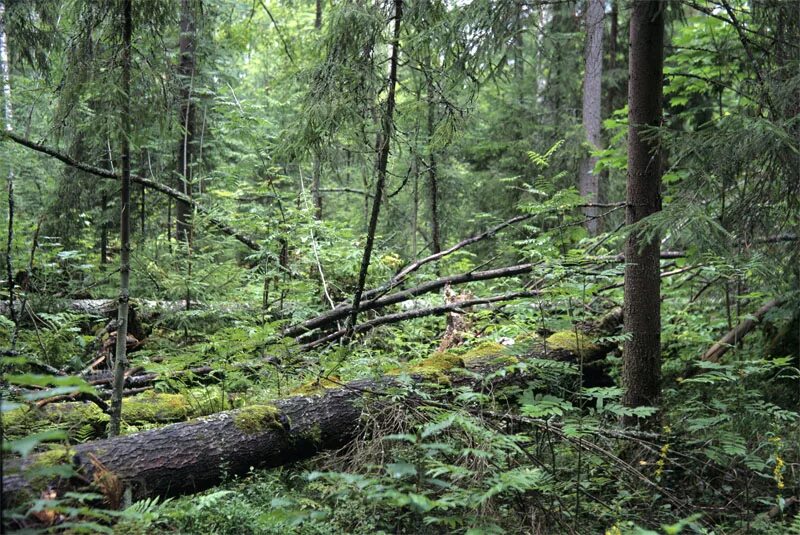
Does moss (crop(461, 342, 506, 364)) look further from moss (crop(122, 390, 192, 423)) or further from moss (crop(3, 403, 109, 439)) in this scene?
moss (crop(3, 403, 109, 439))

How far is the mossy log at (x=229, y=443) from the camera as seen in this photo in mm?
3818

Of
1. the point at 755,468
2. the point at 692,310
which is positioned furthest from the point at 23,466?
the point at 692,310

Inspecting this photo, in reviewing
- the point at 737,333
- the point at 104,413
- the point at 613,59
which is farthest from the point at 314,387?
the point at 613,59

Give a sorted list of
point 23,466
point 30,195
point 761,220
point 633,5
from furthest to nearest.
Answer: point 30,195
point 761,220
point 633,5
point 23,466

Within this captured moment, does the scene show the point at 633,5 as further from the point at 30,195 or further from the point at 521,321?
the point at 30,195

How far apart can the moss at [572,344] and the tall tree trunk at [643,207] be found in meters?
1.30

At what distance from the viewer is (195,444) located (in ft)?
14.0

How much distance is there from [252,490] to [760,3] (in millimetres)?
5635

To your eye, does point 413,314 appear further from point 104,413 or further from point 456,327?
point 104,413

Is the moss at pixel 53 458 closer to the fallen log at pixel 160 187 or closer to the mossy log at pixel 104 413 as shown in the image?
the mossy log at pixel 104 413

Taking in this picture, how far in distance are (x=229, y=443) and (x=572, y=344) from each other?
4.15m

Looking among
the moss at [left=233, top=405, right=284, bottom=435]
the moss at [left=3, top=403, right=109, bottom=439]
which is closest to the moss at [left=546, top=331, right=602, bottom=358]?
the moss at [left=233, top=405, right=284, bottom=435]

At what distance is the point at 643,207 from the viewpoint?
17.0 feet

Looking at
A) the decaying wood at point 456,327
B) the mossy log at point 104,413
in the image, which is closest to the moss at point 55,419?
the mossy log at point 104,413
